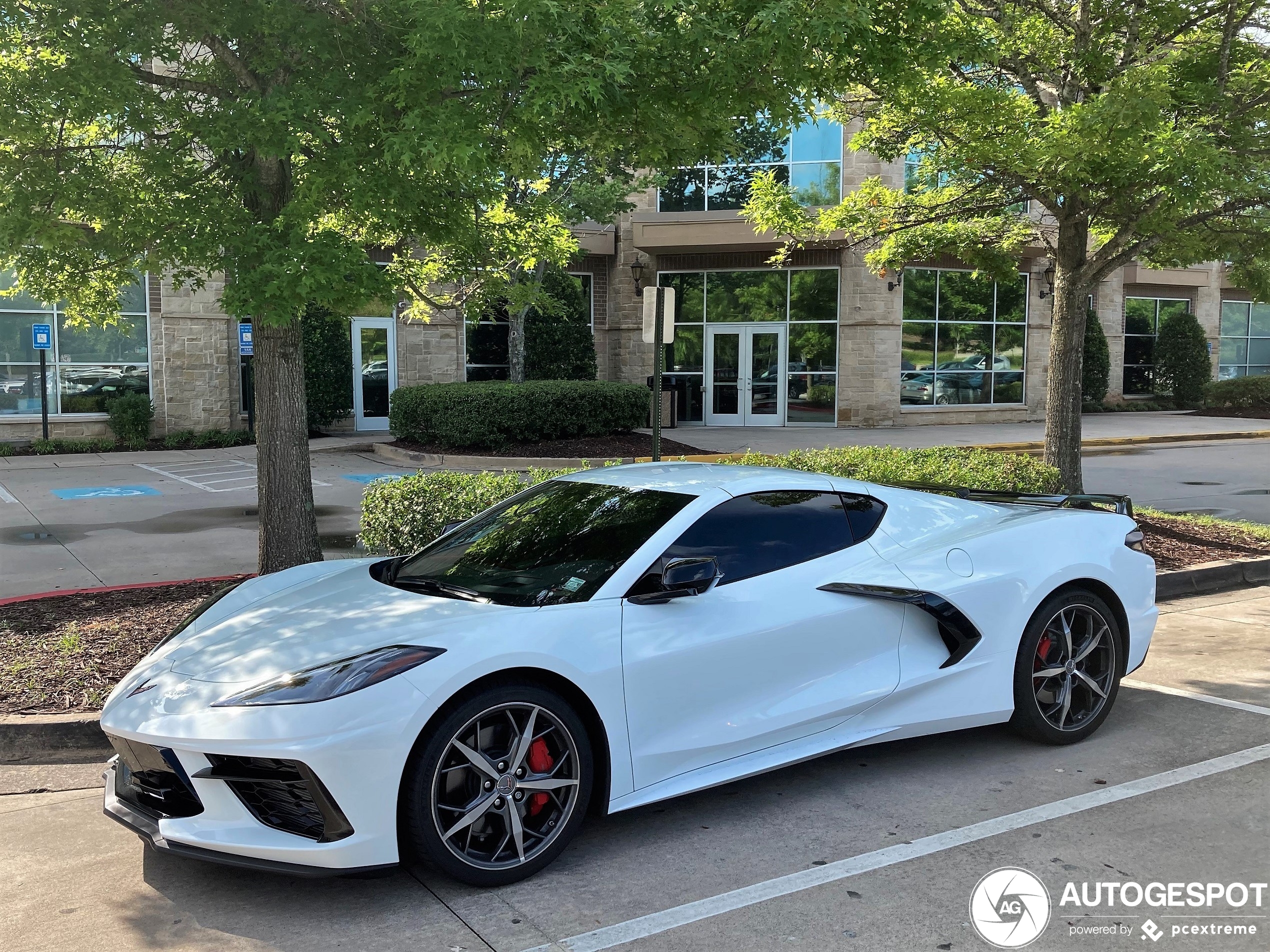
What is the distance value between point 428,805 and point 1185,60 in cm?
957

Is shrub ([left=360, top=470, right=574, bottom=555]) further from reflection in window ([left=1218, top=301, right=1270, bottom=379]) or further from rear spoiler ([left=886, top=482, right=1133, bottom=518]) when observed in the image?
reflection in window ([left=1218, top=301, right=1270, bottom=379])

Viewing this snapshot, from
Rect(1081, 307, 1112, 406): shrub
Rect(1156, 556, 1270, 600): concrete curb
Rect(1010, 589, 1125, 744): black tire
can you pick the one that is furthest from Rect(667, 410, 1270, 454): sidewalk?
Rect(1010, 589, 1125, 744): black tire

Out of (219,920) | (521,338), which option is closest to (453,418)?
(521,338)

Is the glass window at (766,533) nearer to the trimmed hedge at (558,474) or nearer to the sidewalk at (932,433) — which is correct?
the trimmed hedge at (558,474)

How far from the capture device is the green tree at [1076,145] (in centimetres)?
841

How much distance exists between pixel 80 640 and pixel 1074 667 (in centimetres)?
548

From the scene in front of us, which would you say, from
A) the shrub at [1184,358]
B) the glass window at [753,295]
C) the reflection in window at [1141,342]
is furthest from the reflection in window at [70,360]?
the shrub at [1184,358]

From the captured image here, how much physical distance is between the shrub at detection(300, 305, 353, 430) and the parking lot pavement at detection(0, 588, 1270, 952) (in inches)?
714

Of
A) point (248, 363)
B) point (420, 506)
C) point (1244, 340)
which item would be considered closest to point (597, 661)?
point (420, 506)

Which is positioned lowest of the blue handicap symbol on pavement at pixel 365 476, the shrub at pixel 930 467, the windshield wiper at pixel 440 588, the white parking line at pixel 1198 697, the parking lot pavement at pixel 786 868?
the parking lot pavement at pixel 786 868

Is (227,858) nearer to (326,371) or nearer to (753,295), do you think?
(326,371)

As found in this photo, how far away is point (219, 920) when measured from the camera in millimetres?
3482

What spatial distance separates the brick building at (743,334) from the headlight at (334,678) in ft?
63.6

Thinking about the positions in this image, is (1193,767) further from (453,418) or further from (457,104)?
(453,418)
